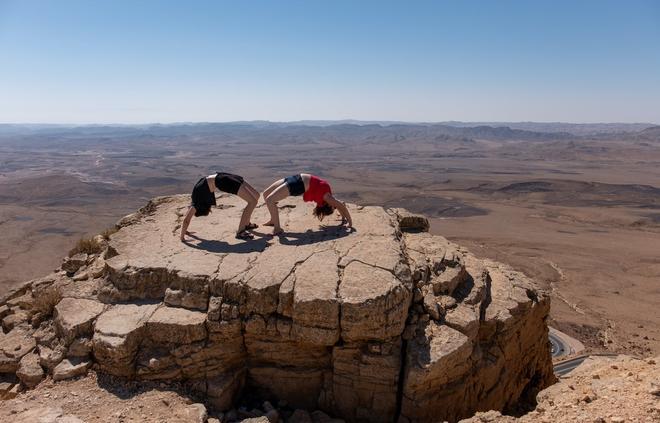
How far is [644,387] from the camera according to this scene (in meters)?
4.11

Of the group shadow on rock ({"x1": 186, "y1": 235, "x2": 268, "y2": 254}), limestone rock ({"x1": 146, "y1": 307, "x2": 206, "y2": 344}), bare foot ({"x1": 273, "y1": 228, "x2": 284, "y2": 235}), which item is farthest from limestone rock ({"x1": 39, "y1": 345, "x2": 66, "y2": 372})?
bare foot ({"x1": 273, "y1": 228, "x2": 284, "y2": 235})

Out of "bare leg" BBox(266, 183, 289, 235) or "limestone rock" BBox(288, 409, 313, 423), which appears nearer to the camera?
"limestone rock" BBox(288, 409, 313, 423)

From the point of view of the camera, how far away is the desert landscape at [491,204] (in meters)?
24.3

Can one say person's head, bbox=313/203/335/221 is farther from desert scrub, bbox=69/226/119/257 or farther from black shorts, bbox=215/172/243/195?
desert scrub, bbox=69/226/119/257

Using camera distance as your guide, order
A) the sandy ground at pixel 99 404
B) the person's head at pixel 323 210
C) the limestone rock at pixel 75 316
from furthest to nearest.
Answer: the person's head at pixel 323 210 → the limestone rock at pixel 75 316 → the sandy ground at pixel 99 404

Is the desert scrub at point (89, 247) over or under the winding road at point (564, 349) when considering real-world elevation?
over

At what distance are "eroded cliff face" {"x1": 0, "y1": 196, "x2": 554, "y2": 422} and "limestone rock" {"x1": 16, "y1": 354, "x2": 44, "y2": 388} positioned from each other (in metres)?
0.02

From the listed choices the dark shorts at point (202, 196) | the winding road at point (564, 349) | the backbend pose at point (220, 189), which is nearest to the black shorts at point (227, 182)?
the backbend pose at point (220, 189)

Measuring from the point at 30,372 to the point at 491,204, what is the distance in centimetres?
5210

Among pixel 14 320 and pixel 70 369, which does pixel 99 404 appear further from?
pixel 14 320

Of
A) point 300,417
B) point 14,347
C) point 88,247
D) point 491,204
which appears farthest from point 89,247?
point 491,204

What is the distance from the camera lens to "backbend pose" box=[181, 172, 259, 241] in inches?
274

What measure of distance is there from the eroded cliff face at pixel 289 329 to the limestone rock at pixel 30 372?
0.8 inches

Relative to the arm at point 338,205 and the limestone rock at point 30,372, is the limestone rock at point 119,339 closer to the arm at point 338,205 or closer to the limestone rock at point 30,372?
the limestone rock at point 30,372
